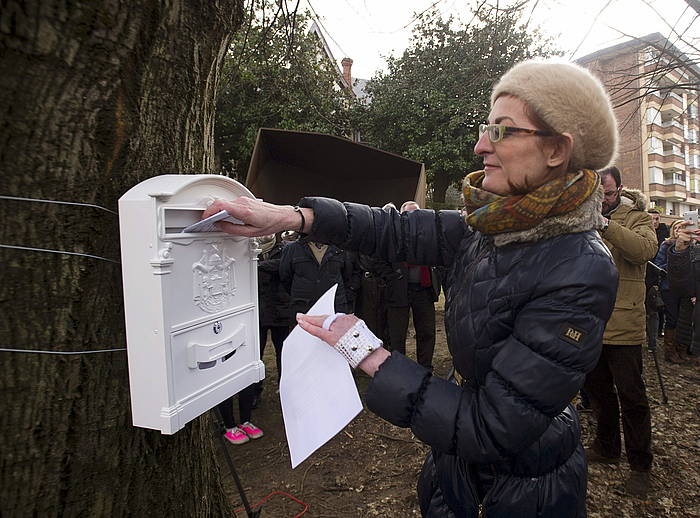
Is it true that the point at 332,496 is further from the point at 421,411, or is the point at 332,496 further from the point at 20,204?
the point at 20,204

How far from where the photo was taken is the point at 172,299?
3.48 ft

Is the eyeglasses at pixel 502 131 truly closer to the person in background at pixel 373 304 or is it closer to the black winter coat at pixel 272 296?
the black winter coat at pixel 272 296

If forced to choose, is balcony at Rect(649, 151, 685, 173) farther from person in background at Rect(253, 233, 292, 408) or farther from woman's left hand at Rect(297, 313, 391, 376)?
woman's left hand at Rect(297, 313, 391, 376)

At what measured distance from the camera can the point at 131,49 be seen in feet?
3.66

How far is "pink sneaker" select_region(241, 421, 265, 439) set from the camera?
3617 millimetres

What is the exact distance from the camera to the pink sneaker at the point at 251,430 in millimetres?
3617

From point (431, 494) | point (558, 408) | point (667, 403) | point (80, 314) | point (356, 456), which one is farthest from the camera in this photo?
point (667, 403)

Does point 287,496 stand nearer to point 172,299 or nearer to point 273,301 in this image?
point 273,301

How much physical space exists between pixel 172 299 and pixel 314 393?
16.7 inches

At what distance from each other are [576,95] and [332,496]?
2.71m

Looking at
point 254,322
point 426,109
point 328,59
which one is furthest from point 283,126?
point 254,322

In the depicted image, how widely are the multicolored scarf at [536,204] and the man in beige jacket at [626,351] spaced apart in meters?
2.01

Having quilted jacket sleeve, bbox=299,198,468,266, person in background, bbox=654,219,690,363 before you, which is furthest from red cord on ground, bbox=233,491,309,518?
person in background, bbox=654,219,690,363

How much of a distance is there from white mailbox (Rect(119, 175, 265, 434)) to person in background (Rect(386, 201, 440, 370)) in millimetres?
3472
